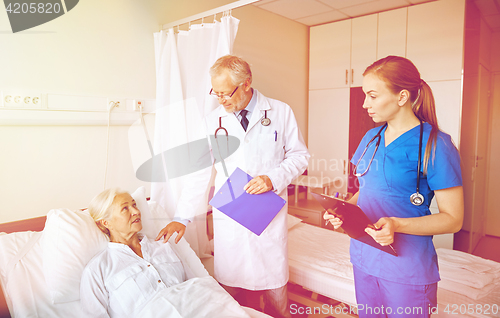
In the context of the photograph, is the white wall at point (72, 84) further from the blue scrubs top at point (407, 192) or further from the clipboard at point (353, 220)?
the blue scrubs top at point (407, 192)

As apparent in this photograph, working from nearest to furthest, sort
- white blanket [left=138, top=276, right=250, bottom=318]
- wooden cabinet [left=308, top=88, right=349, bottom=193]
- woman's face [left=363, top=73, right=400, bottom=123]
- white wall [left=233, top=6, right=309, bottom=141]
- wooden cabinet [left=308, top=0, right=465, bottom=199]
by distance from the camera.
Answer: woman's face [left=363, top=73, right=400, bottom=123] < white blanket [left=138, top=276, right=250, bottom=318] < wooden cabinet [left=308, top=0, right=465, bottom=199] < white wall [left=233, top=6, right=309, bottom=141] < wooden cabinet [left=308, top=88, right=349, bottom=193]

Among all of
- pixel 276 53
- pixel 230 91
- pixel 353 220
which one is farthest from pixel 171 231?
pixel 276 53

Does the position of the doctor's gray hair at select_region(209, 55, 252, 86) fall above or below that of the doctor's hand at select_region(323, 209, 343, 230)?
above

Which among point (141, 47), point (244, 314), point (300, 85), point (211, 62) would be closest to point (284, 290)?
point (244, 314)

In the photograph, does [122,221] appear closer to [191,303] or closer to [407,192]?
[191,303]

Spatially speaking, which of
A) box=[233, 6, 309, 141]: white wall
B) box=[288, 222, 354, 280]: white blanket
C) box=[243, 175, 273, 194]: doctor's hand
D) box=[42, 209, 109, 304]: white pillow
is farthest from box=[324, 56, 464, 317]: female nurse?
box=[233, 6, 309, 141]: white wall

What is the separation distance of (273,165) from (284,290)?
0.64 metres

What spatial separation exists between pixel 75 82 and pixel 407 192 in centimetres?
176

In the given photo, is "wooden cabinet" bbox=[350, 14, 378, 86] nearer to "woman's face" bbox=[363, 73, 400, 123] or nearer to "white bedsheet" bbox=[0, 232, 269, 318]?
"woman's face" bbox=[363, 73, 400, 123]

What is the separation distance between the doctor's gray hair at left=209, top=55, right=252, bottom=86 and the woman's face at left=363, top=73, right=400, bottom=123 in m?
0.61

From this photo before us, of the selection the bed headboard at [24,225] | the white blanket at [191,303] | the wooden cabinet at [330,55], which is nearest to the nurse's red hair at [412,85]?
the white blanket at [191,303]

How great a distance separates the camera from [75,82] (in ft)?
6.17

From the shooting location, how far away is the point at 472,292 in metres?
1.73

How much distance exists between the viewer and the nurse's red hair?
108cm
